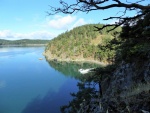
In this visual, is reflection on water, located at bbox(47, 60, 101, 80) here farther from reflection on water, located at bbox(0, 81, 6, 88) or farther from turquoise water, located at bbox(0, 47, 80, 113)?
reflection on water, located at bbox(0, 81, 6, 88)

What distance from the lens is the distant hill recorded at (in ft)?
458

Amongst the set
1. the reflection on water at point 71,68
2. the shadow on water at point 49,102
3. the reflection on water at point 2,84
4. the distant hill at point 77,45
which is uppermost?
the distant hill at point 77,45

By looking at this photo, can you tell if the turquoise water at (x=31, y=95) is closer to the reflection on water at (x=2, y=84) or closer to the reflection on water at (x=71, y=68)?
the reflection on water at (x=2, y=84)

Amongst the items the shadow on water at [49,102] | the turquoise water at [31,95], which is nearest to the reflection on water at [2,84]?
the turquoise water at [31,95]

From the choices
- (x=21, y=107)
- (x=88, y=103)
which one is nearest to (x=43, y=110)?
→ (x=21, y=107)

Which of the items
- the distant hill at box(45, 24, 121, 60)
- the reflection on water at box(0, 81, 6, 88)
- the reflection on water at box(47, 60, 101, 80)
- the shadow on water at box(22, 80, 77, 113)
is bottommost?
the reflection on water at box(47, 60, 101, 80)

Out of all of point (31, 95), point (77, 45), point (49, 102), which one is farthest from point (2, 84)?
point (77, 45)

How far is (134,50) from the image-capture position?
15477 mm

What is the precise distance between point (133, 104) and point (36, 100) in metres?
48.1

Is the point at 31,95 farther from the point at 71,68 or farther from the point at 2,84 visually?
the point at 71,68

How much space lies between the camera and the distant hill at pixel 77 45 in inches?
5500

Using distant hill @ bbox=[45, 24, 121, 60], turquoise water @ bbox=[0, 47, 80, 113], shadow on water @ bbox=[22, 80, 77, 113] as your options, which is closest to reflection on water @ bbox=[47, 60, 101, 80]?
turquoise water @ bbox=[0, 47, 80, 113]

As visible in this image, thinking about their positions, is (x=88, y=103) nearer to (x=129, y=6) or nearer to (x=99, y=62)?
(x=129, y=6)

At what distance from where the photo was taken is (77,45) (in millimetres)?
Result: 153000
